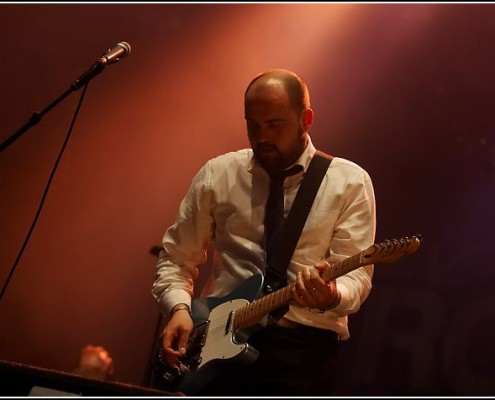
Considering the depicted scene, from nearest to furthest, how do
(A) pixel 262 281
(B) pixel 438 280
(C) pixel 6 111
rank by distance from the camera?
1. (A) pixel 262 281
2. (C) pixel 6 111
3. (B) pixel 438 280

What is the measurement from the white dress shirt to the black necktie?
28 mm

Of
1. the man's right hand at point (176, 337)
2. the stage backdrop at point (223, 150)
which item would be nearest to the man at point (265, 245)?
the man's right hand at point (176, 337)

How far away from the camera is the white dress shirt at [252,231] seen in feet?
7.75

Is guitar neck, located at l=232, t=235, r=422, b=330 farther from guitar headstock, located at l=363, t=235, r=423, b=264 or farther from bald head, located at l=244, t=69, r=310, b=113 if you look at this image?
bald head, located at l=244, t=69, r=310, b=113

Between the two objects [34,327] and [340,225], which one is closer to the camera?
[340,225]

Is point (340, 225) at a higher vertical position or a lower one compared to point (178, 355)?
higher

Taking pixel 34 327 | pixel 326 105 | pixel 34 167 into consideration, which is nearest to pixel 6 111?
pixel 34 167

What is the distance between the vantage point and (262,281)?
2.36 metres

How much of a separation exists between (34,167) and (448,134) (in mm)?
2303

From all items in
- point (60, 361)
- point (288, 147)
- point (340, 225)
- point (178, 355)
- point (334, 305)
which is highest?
point (288, 147)

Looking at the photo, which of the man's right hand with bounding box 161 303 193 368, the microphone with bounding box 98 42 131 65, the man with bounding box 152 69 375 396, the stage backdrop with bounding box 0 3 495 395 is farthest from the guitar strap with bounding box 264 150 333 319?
the stage backdrop with bounding box 0 3 495 395

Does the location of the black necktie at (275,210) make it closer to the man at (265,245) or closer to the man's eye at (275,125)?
the man at (265,245)

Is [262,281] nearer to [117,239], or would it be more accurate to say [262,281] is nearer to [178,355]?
[178,355]

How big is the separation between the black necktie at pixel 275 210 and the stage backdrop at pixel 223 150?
4.87 ft
